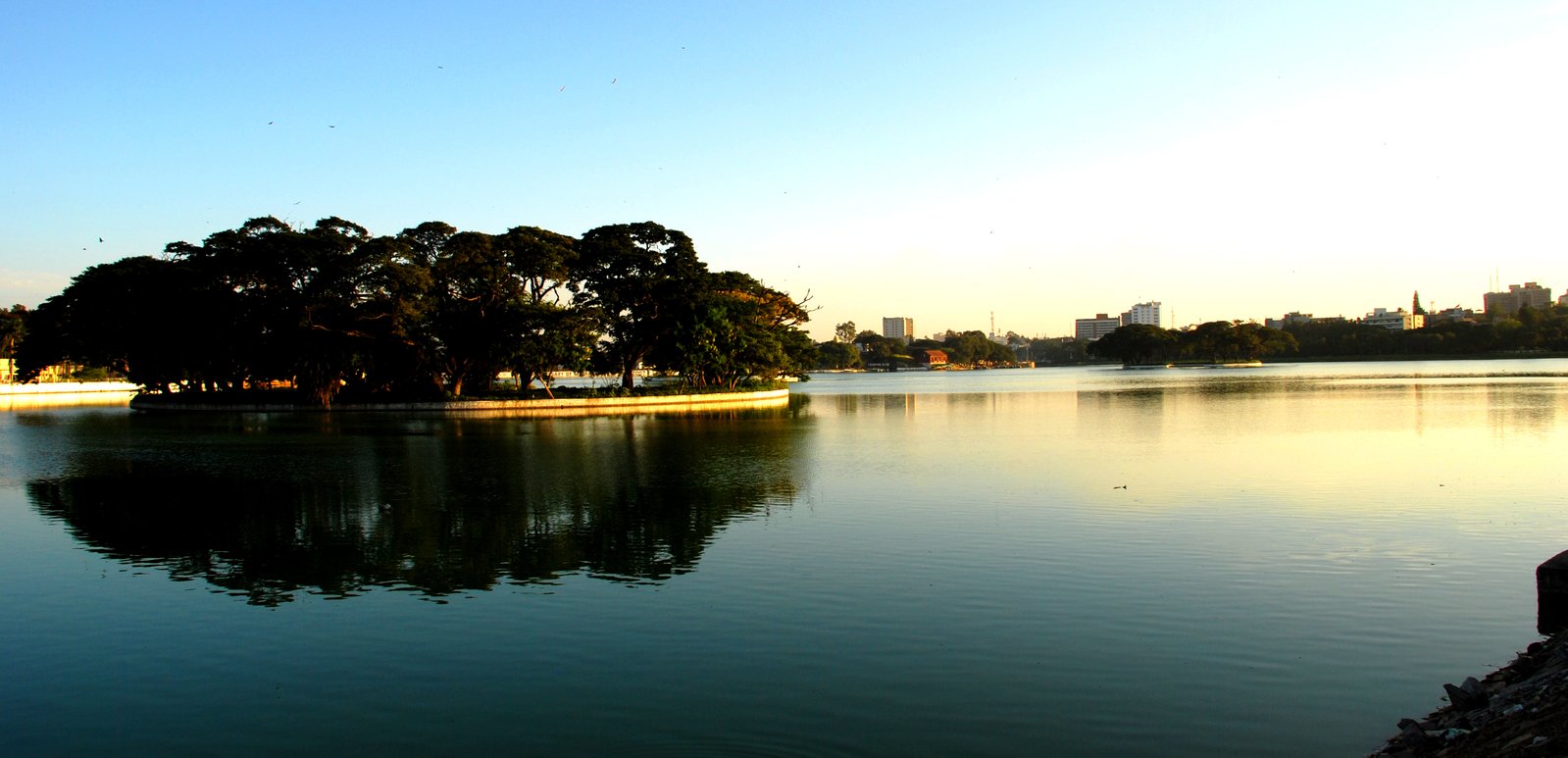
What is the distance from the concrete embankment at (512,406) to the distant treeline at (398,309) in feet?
5.61

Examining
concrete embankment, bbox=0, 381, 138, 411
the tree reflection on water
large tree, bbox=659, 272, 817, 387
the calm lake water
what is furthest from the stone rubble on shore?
concrete embankment, bbox=0, 381, 138, 411

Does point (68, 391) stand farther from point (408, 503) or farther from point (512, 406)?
point (408, 503)

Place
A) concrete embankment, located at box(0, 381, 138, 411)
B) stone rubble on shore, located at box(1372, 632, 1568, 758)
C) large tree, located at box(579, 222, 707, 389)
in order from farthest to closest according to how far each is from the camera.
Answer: concrete embankment, located at box(0, 381, 138, 411)
large tree, located at box(579, 222, 707, 389)
stone rubble on shore, located at box(1372, 632, 1568, 758)

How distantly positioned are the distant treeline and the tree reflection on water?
14732mm

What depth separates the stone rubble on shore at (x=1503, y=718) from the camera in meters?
5.34

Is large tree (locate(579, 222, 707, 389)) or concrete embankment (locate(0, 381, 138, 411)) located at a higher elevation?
large tree (locate(579, 222, 707, 389))

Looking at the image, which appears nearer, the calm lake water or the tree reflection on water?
the calm lake water

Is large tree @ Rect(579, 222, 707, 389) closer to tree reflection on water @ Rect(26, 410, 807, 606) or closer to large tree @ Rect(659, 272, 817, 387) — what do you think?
large tree @ Rect(659, 272, 817, 387)

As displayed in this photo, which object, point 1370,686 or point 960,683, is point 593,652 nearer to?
point 960,683

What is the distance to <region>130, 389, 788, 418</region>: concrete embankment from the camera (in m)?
49.4

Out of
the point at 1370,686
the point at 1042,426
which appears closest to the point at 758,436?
the point at 1042,426

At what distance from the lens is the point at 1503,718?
6.04 meters

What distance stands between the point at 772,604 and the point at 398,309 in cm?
4171

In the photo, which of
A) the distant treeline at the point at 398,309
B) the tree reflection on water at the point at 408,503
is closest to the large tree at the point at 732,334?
the distant treeline at the point at 398,309
